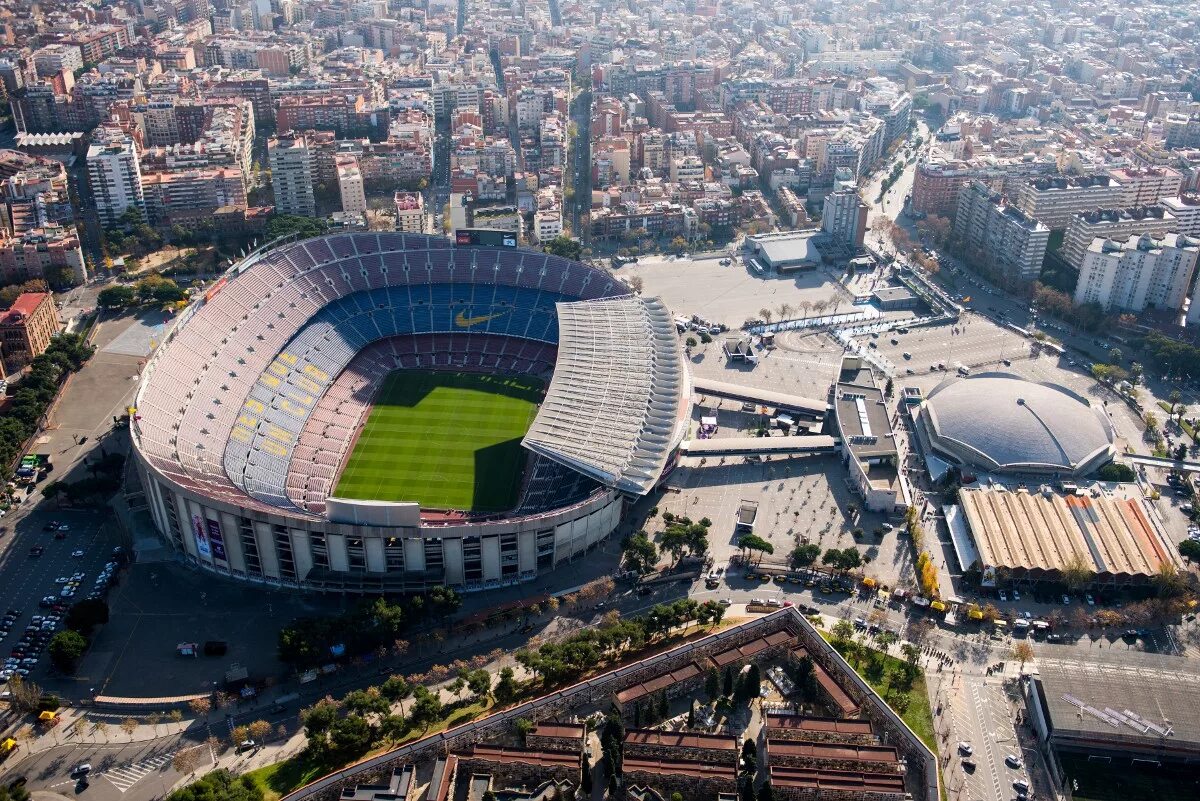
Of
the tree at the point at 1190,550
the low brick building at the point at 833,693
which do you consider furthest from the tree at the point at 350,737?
the tree at the point at 1190,550

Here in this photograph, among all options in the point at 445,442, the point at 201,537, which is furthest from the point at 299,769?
the point at 445,442

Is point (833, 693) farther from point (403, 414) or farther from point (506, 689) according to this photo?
point (403, 414)

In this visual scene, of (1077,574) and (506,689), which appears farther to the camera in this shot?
(1077,574)

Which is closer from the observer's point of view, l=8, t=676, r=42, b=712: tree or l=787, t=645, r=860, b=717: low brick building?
l=8, t=676, r=42, b=712: tree

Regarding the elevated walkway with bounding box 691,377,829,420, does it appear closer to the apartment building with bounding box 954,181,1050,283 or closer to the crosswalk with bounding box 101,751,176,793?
the apartment building with bounding box 954,181,1050,283

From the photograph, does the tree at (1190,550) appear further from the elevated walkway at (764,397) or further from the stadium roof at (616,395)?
the stadium roof at (616,395)

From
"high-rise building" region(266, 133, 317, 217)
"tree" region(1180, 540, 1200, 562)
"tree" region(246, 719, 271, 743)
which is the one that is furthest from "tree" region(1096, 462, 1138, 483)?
"high-rise building" region(266, 133, 317, 217)
